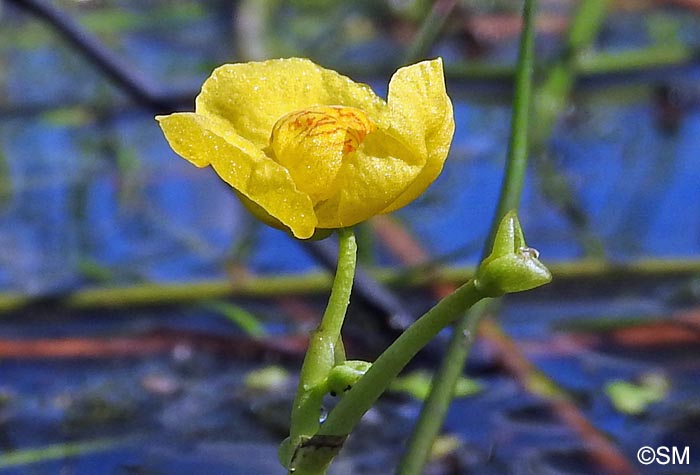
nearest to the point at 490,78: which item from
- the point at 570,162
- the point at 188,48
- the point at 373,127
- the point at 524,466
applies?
the point at 570,162

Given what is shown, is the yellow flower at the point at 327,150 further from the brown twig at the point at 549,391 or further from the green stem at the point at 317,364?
the brown twig at the point at 549,391

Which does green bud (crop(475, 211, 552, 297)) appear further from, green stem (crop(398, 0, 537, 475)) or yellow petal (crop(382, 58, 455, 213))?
green stem (crop(398, 0, 537, 475))

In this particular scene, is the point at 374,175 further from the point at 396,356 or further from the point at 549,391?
the point at 549,391

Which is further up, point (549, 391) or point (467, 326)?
point (549, 391)

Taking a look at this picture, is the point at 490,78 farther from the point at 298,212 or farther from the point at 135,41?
the point at 298,212

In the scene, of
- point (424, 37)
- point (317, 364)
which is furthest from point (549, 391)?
point (317, 364)

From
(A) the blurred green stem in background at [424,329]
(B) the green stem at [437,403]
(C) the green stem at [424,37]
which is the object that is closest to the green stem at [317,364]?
(A) the blurred green stem in background at [424,329]

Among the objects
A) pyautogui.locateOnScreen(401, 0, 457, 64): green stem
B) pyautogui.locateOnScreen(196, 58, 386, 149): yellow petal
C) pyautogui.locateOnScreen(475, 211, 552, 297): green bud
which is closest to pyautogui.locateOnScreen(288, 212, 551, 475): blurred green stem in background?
pyautogui.locateOnScreen(475, 211, 552, 297): green bud
